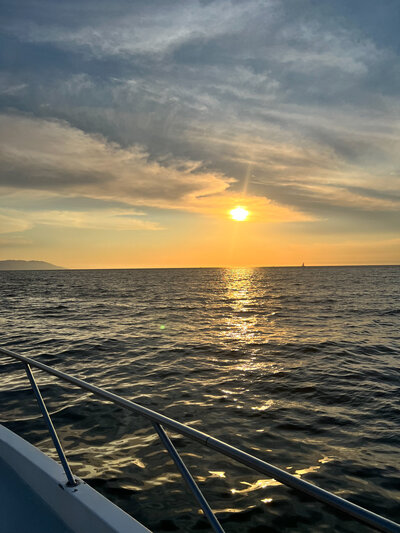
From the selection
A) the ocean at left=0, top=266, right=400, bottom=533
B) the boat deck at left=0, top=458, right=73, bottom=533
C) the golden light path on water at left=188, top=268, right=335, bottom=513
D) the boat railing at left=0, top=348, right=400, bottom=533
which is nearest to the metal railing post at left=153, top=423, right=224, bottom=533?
the boat railing at left=0, top=348, right=400, bottom=533

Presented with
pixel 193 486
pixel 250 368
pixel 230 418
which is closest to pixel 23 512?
pixel 193 486

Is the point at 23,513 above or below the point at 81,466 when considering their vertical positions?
above

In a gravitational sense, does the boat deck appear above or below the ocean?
above

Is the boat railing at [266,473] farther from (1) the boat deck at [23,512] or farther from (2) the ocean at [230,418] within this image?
(2) the ocean at [230,418]

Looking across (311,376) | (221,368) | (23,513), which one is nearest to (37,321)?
(221,368)

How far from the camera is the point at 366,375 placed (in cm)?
941

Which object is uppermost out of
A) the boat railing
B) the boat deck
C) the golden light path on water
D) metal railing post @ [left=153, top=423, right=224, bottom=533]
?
the boat railing

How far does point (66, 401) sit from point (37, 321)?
14084 mm

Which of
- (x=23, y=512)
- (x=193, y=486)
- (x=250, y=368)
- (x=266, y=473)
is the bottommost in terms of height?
(x=250, y=368)

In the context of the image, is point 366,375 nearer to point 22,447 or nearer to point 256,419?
point 256,419

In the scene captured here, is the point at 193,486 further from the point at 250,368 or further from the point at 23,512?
the point at 250,368

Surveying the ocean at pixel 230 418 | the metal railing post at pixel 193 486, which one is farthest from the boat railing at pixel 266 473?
the ocean at pixel 230 418

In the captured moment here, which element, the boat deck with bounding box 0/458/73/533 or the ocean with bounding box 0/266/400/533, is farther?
the ocean with bounding box 0/266/400/533

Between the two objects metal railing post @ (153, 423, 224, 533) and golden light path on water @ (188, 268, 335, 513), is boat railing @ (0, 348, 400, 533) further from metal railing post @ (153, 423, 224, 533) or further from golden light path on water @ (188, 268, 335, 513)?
golden light path on water @ (188, 268, 335, 513)
